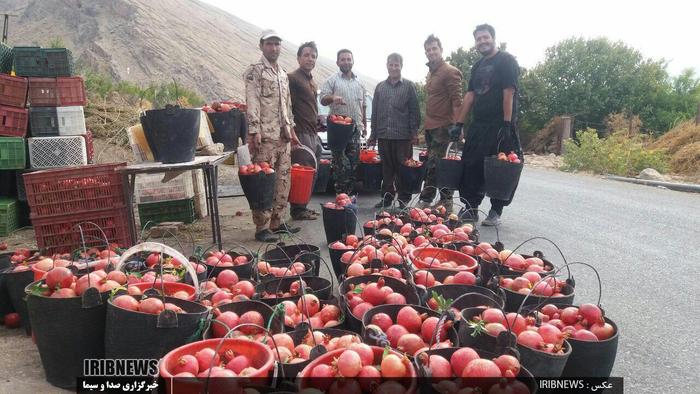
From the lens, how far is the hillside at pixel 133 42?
42656mm

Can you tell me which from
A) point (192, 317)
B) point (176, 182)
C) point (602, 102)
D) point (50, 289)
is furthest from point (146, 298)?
point (602, 102)

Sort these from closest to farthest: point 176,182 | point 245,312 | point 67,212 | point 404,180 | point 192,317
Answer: point 192,317 → point 245,312 → point 67,212 → point 176,182 → point 404,180

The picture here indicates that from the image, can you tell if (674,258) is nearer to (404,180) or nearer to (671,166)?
(404,180)

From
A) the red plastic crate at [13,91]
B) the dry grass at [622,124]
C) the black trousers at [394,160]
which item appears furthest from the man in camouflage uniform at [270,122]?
the dry grass at [622,124]

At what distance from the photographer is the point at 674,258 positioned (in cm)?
560

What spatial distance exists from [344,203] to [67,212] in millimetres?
2867

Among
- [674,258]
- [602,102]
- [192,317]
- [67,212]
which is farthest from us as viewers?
[602,102]

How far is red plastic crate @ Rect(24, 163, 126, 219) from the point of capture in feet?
16.2

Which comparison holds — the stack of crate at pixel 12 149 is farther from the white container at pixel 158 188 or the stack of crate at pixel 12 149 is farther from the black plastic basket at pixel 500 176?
the black plastic basket at pixel 500 176

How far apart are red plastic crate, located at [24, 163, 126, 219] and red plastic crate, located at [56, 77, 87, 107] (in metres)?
3.21

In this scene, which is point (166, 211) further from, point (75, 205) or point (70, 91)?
point (70, 91)

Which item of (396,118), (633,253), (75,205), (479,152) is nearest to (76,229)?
(75,205)

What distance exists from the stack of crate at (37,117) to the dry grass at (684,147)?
1475 cm
